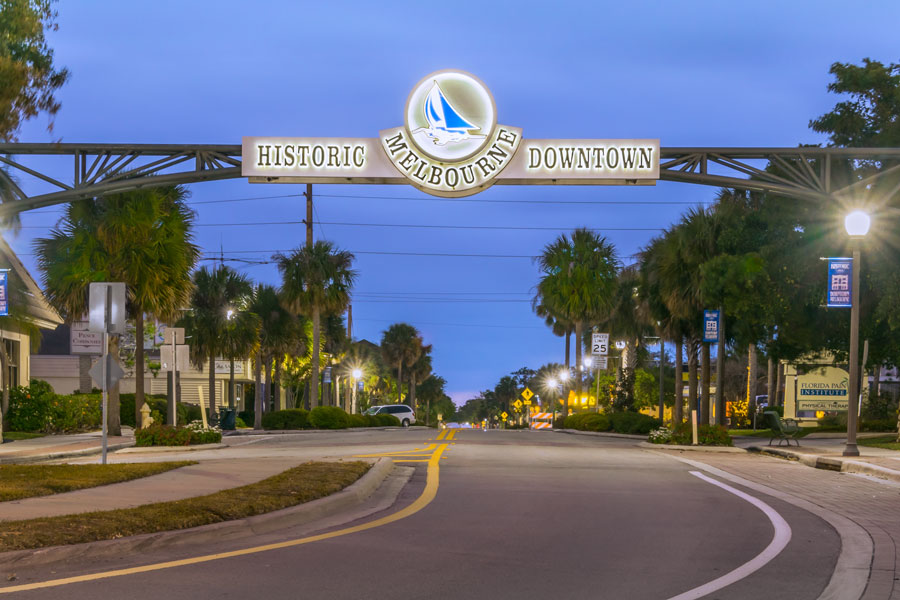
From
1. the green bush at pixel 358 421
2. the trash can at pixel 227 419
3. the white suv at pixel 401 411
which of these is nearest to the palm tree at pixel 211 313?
the trash can at pixel 227 419

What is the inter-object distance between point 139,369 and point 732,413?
37532 mm

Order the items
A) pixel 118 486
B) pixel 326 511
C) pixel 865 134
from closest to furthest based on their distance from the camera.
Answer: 1. pixel 326 511
2. pixel 118 486
3. pixel 865 134

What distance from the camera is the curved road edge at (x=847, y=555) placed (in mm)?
7213

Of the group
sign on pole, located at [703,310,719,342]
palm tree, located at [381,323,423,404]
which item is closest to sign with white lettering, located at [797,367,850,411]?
sign on pole, located at [703,310,719,342]

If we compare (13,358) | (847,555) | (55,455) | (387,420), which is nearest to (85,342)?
(13,358)

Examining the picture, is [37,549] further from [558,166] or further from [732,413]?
[732,413]

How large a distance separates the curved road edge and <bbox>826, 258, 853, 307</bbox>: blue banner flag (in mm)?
9690

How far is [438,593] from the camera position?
7.04m

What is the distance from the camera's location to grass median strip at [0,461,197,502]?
11818mm

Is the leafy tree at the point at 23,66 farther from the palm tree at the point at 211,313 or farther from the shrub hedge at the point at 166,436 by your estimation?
the palm tree at the point at 211,313

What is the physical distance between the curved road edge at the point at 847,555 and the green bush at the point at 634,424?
2847 cm

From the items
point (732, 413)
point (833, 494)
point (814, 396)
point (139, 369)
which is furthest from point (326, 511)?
point (732, 413)

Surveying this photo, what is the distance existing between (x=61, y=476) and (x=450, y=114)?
11192mm

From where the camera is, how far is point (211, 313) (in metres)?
50.3
